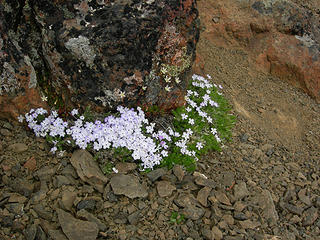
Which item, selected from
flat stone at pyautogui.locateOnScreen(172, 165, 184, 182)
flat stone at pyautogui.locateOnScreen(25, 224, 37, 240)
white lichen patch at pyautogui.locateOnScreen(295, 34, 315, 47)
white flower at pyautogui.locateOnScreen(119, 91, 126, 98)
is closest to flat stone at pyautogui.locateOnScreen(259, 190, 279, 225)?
flat stone at pyautogui.locateOnScreen(172, 165, 184, 182)

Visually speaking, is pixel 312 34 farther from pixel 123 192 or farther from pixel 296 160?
pixel 123 192

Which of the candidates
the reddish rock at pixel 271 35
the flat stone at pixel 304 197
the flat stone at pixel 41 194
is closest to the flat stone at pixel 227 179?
the flat stone at pixel 304 197

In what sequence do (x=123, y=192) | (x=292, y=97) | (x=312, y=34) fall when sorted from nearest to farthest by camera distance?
(x=123, y=192) → (x=292, y=97) → (x=312, y=34)

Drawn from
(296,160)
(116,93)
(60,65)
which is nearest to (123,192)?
(116,93)

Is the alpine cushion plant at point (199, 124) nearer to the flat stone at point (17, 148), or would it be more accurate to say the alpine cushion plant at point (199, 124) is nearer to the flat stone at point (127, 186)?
the flat stone at point (127, 186)

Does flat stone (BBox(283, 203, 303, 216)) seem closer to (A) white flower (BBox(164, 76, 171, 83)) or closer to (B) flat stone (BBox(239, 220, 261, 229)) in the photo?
(B) flat stone (BBox(239, 220, 261, 229))
